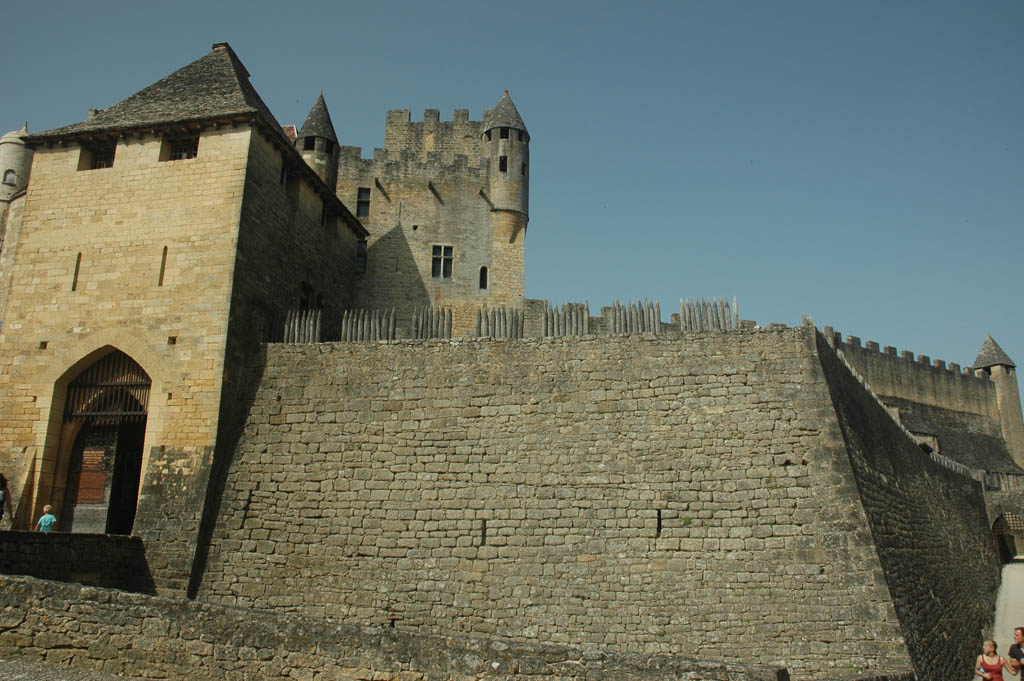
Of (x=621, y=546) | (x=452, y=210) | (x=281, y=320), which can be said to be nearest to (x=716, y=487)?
(x=621, y=546)

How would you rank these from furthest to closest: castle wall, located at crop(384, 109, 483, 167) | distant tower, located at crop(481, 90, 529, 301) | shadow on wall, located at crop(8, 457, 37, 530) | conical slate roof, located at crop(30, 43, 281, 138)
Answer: castle wall, located at crop(384, 109, 483, 167), distant tower, located at crop(481, 90, 529, 301), conical slate roof, located at crop(30, 43, 281, 138), shadow on wall, located at crop(8, 457, 37, 530)

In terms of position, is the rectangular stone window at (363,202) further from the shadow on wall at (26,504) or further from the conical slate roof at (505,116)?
the shadow on wall at (26,504)

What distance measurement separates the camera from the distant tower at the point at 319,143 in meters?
25.7

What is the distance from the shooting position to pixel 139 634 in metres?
7.75

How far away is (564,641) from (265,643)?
5759mm

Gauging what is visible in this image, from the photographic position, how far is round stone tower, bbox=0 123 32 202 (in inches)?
1383

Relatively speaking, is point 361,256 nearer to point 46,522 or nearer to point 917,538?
point 46,522

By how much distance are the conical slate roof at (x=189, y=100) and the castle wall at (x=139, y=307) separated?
0.47m

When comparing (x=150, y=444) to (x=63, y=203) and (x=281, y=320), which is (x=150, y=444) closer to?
(x=281, y=320)

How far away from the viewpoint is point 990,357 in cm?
4700

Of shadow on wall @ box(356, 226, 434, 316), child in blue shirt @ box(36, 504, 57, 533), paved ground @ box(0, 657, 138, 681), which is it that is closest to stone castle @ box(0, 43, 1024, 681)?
paved ground @ box(0, 657, 138, 681)

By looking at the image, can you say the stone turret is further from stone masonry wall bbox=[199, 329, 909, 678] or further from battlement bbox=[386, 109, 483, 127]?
stone masonry wall bbox=[199, 329, 909, 678]

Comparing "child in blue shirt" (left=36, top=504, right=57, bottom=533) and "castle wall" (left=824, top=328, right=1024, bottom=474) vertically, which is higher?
"castle wall" (left=824, top=328, right=1024, bottom=474)

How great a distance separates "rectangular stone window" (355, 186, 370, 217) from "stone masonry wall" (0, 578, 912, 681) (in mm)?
19452
